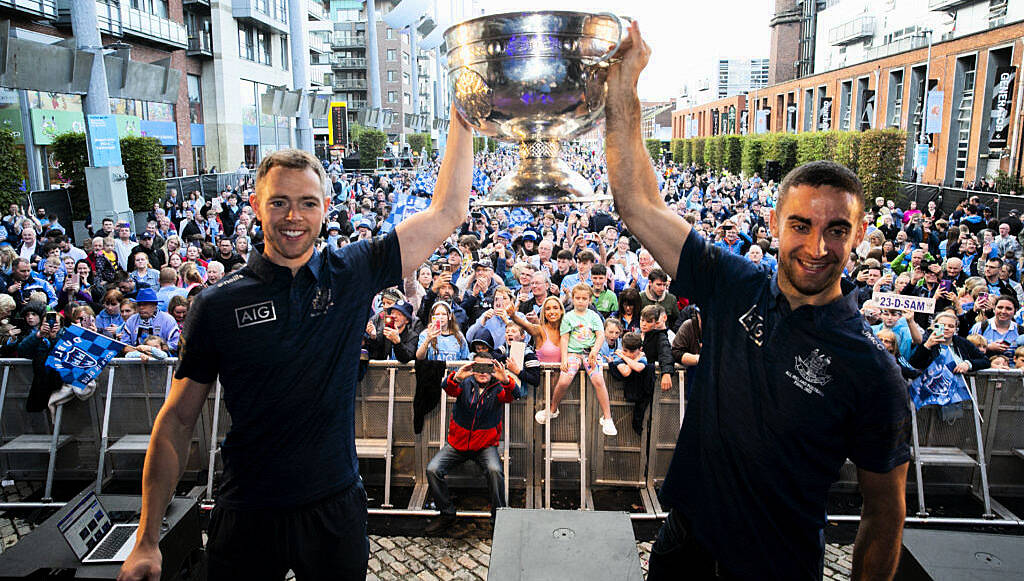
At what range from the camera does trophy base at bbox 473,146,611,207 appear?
2264 mm

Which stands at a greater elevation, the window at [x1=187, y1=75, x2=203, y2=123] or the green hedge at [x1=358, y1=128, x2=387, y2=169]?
the window at [x1=187, y1=75, x2=203, y2=123]

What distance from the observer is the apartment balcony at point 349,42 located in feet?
292

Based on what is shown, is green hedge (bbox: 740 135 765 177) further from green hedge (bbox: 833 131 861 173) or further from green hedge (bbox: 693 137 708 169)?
green hedge (bbox: 693 137 708 169)

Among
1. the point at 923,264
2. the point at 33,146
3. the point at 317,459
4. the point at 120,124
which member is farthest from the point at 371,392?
the point at 33,146

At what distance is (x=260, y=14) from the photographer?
1564 inches

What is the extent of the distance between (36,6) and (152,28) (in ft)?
29.4

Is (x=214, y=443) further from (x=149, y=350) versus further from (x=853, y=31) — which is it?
(x=853, y=31)

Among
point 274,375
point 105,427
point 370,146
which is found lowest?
point 105,427

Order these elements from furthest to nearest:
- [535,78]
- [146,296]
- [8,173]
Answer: [8,173] < [146,296] < [535,78]

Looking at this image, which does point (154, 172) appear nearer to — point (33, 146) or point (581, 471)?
point (33, 146)

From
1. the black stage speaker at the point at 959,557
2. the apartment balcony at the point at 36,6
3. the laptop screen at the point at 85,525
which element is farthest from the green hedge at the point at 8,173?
the black stage speaker at the point at 959,557

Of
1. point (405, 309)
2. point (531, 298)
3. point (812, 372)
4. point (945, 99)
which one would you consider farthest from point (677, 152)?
point (812, 372)

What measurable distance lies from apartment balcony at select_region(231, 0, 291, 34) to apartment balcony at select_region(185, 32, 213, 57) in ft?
8.47

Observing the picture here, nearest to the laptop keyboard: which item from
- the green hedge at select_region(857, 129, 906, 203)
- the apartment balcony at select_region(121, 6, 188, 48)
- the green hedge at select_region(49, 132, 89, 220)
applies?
the green hedge at select_region(49, 132, 89, 220)
